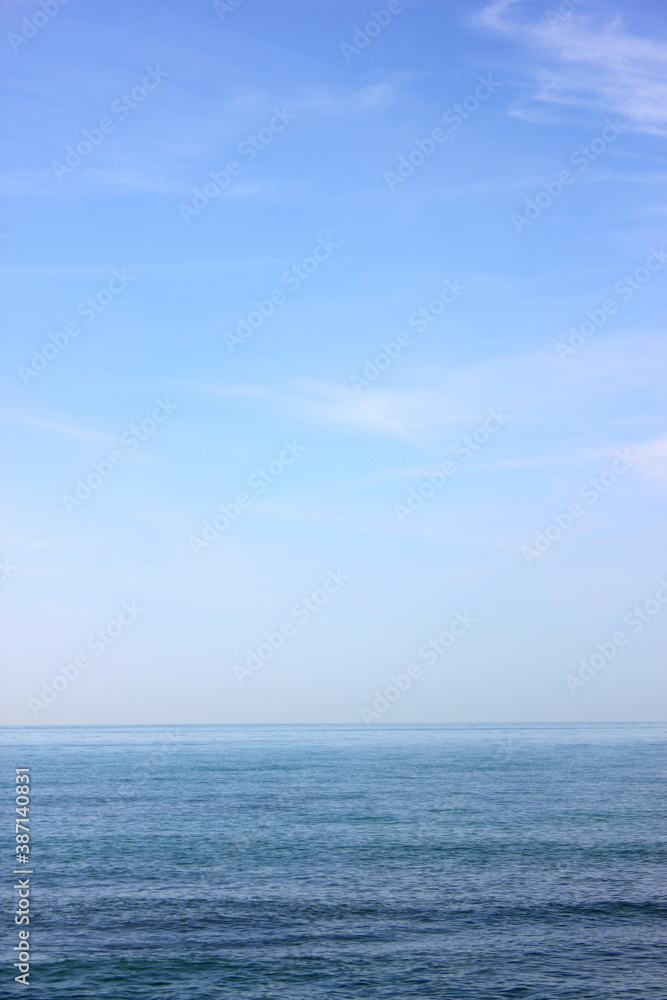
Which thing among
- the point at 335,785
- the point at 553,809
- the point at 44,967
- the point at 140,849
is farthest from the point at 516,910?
the point at 335,785

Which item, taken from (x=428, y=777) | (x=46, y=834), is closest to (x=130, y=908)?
(x=46, y=834)

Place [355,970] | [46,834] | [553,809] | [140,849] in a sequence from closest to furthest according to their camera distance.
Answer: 1. [355,970]
2. [140,849]
3. [46,834]
4. [553,809]

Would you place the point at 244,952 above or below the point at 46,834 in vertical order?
above

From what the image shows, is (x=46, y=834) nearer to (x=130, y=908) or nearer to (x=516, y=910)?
(x=130, y=908)

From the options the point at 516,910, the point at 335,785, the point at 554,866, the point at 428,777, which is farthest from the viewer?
the point at 428,777

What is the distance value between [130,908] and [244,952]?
819cm

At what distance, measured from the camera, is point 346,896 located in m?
40.5

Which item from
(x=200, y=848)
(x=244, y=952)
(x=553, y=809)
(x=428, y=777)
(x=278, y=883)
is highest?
(x=244, y=952)

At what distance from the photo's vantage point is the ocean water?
99.0 ft

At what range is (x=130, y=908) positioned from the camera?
38.4m

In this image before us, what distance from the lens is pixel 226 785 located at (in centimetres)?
9425

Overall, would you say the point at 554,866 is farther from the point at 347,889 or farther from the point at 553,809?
the point at 553,809

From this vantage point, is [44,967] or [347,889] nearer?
[44,967]

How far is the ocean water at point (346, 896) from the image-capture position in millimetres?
30188
